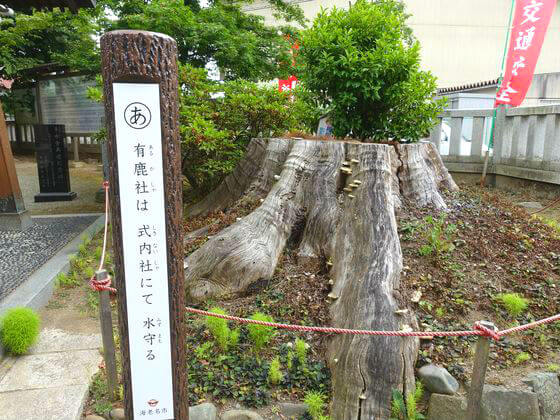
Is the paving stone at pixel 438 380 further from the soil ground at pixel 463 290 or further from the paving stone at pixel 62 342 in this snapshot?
the paving stone at pixel 62 342

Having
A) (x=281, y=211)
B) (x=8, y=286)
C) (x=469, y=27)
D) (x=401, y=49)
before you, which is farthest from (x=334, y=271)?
(x=469, y=27)

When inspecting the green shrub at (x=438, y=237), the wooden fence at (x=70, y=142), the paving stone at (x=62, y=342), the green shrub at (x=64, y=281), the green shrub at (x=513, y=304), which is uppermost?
the wooden fence at (x=70, y=142)

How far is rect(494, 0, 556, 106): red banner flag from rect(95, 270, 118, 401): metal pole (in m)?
8.07

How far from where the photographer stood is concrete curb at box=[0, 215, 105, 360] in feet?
12.3

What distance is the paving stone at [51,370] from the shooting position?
2877 mm

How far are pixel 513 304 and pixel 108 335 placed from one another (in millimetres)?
2923

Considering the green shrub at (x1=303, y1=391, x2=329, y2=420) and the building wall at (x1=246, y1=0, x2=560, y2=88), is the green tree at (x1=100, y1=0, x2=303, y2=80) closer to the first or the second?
the green shrub at (x1=303, y1=391, x2=329, y2=420)

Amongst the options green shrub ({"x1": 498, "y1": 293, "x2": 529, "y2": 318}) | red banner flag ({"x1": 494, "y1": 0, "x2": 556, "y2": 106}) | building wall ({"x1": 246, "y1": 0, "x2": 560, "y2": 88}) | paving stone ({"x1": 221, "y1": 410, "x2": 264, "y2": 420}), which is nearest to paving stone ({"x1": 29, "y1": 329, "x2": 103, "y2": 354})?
paving stone ({"x1": 221, "y1": 410, "x2": 264, "y2": 420})

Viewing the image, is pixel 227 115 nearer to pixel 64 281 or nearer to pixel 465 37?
pixel 64 281

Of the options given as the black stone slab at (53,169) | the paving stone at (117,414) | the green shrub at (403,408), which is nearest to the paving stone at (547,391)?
the green shrub at (403,408)

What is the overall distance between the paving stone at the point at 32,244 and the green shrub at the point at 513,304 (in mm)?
4315

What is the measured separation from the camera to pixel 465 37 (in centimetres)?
2042

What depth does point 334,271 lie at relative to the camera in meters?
3.60

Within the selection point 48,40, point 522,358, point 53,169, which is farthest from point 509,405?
point 48,40
